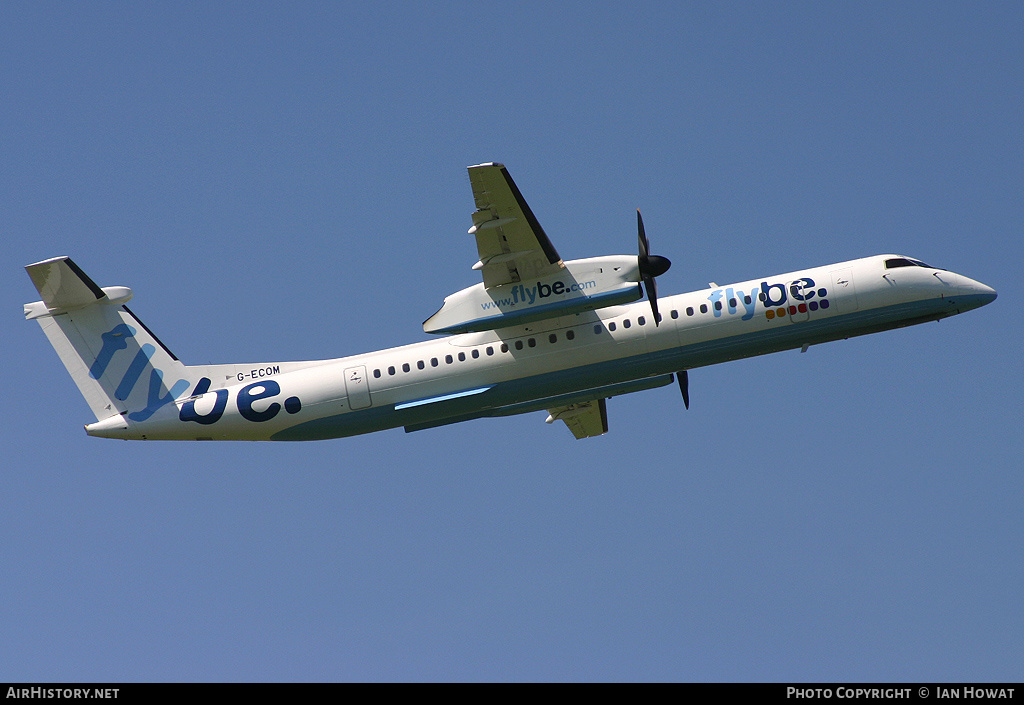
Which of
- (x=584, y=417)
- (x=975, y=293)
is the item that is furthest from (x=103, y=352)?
(x=975, y=293)

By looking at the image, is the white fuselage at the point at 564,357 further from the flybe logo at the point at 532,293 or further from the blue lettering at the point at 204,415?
the flybe logo at the point at 532,293

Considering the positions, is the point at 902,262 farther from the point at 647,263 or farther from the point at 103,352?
the point at 103,352

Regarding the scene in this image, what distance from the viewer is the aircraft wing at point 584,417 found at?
28734 mm

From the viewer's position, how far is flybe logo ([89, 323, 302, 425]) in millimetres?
25078

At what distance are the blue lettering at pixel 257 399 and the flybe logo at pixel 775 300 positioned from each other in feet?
36.9

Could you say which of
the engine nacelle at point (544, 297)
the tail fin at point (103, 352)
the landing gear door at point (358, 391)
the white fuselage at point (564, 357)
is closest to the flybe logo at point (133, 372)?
the tail fin at point (103, 352)

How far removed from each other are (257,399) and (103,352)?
449 cm

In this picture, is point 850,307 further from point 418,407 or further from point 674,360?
point 418,407

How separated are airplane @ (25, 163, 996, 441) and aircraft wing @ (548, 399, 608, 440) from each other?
3312mm

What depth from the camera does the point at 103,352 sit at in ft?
85.1

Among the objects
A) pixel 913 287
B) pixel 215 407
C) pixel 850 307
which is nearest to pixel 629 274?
pixel 850 307

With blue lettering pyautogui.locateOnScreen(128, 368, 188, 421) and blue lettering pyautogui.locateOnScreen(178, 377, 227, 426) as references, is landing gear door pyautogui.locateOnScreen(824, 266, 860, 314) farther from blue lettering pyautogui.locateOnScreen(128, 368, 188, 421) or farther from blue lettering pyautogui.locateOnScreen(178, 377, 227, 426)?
blue lettering pyautogui.locateOnScreen(128, 368, 188, 421)

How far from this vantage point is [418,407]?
81.1 ft
